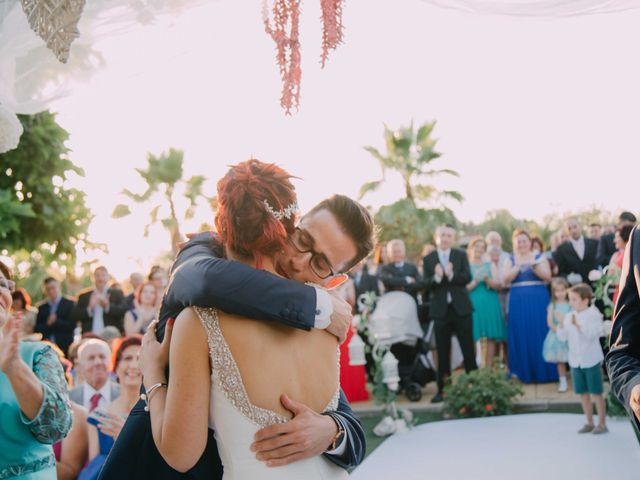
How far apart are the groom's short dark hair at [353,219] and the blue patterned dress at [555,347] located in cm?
673

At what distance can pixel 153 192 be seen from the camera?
27234 millimetres

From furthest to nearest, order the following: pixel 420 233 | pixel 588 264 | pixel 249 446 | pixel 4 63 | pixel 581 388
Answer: pixel 420 233
pixel 588 264
pixel 581 388
pixel 4 63
pixel 249 446

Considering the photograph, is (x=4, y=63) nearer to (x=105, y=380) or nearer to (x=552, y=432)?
(x=105, y=380)

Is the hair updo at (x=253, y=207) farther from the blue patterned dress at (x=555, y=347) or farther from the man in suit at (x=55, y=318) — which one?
the man in suit at (x=55, y=318)

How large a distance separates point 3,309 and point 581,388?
5.54 meters

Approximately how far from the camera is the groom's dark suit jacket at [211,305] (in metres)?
1.85

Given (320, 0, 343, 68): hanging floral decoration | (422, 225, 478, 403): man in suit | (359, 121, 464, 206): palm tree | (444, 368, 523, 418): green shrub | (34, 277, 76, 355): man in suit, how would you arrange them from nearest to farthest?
(320, 0, 343, 68): hanging floral decoration, (444, 368, 523, 418): green shrub, (422, 225, 478, 403): man in suit, (34, 277, 76, 355): man in suit, (359, 121, 464, 206): palm tree

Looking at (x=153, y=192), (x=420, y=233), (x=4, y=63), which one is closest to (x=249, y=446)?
(x=4, y=63)

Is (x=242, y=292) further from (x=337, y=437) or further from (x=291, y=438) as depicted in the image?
(x=337, y=437)

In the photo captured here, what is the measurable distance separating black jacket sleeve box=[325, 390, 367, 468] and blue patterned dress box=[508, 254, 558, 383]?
24.6 feet

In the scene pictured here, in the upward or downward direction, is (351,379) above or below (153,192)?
below

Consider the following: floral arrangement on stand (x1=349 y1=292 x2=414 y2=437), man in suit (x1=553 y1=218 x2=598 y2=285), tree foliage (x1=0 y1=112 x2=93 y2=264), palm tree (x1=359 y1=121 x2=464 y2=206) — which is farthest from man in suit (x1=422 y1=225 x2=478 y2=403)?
palm tree (x1=359 y1=121 x2=464 y2=206)

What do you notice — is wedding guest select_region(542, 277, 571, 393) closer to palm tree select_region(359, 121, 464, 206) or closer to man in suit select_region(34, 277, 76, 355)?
man in suit select_region(34, 277, 76, 355)

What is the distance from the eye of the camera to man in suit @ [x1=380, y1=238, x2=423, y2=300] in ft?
30.9
